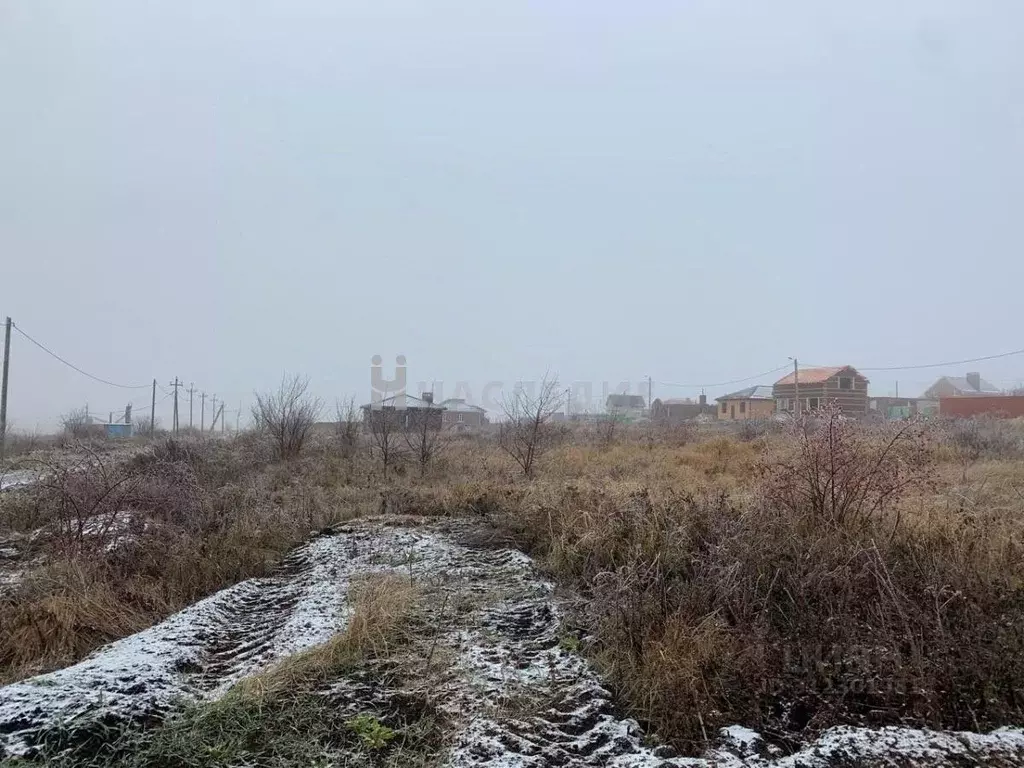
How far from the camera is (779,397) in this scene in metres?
41.3

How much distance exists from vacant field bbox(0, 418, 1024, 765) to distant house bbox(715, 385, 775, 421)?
3776 centimetres

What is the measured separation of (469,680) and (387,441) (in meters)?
9.06

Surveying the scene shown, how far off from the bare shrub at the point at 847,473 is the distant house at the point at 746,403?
4036 centimetres

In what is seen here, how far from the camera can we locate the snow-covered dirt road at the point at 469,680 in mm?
2408

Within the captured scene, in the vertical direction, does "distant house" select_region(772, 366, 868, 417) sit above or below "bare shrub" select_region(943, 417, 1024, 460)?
above

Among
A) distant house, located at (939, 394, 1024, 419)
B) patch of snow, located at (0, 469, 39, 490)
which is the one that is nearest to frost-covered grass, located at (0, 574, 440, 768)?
patch of snow, located at (0, 469, 39, 490)

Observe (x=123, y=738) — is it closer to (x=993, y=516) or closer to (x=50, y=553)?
(x=50, y=553)

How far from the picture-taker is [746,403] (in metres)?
46.3

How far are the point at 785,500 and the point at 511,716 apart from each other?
325 centimetres

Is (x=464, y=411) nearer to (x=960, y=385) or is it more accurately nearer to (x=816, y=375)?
(x=816, y=375)

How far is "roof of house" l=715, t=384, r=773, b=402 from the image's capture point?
46862 millimetres

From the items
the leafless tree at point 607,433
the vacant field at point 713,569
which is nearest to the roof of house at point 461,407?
the leafless tree at point 607,433

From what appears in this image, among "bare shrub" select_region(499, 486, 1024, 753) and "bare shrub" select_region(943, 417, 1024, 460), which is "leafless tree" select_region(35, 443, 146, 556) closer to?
"bare shrub" select_region(499, 486, 1024, 753)

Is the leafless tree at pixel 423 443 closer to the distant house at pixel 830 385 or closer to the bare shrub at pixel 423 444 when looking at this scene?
the bare shrub at pixel 423 444
